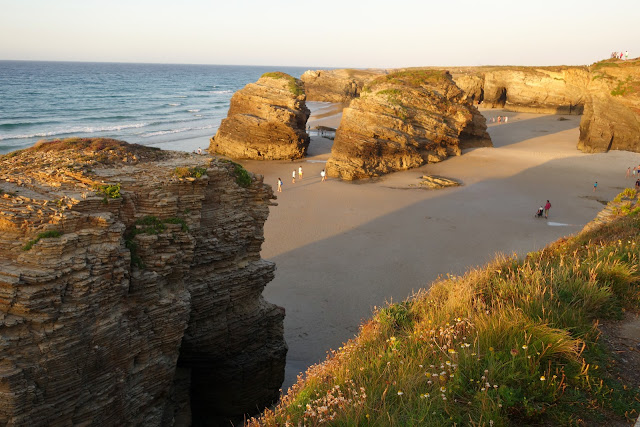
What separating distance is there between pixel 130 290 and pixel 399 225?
60.5 feet

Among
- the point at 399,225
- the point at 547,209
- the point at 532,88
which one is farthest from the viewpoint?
the point at 532,88

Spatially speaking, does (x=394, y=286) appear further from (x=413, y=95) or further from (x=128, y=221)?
(x=413, y=95)

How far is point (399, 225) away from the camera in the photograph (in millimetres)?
25141

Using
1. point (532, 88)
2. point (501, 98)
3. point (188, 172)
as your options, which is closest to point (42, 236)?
point (188, 172)

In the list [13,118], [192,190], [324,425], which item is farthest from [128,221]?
[13,118]

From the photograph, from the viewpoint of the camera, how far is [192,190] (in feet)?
31.7

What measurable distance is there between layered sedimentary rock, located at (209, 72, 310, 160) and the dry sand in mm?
1456

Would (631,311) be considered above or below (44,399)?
above

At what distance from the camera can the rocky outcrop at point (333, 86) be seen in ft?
300

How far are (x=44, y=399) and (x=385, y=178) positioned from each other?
28729 mm

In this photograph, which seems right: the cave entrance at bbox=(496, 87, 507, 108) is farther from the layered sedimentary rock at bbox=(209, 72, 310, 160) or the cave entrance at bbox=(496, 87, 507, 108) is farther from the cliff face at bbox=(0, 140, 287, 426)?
the cliff face at bbox=(0, 140, 287, 426)

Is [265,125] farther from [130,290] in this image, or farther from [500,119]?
[500,119]

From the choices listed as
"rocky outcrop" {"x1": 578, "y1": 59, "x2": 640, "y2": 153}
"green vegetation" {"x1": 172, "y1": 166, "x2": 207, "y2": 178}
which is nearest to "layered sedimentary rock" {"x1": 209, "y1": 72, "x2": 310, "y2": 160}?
"rocky outcrop" {"x1": 578, "y1": 59, "x2": 640, "y2": 153}

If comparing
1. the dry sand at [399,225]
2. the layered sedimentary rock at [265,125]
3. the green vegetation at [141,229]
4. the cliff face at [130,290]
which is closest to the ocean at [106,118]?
the layered sedimentary rock at [265,125]
